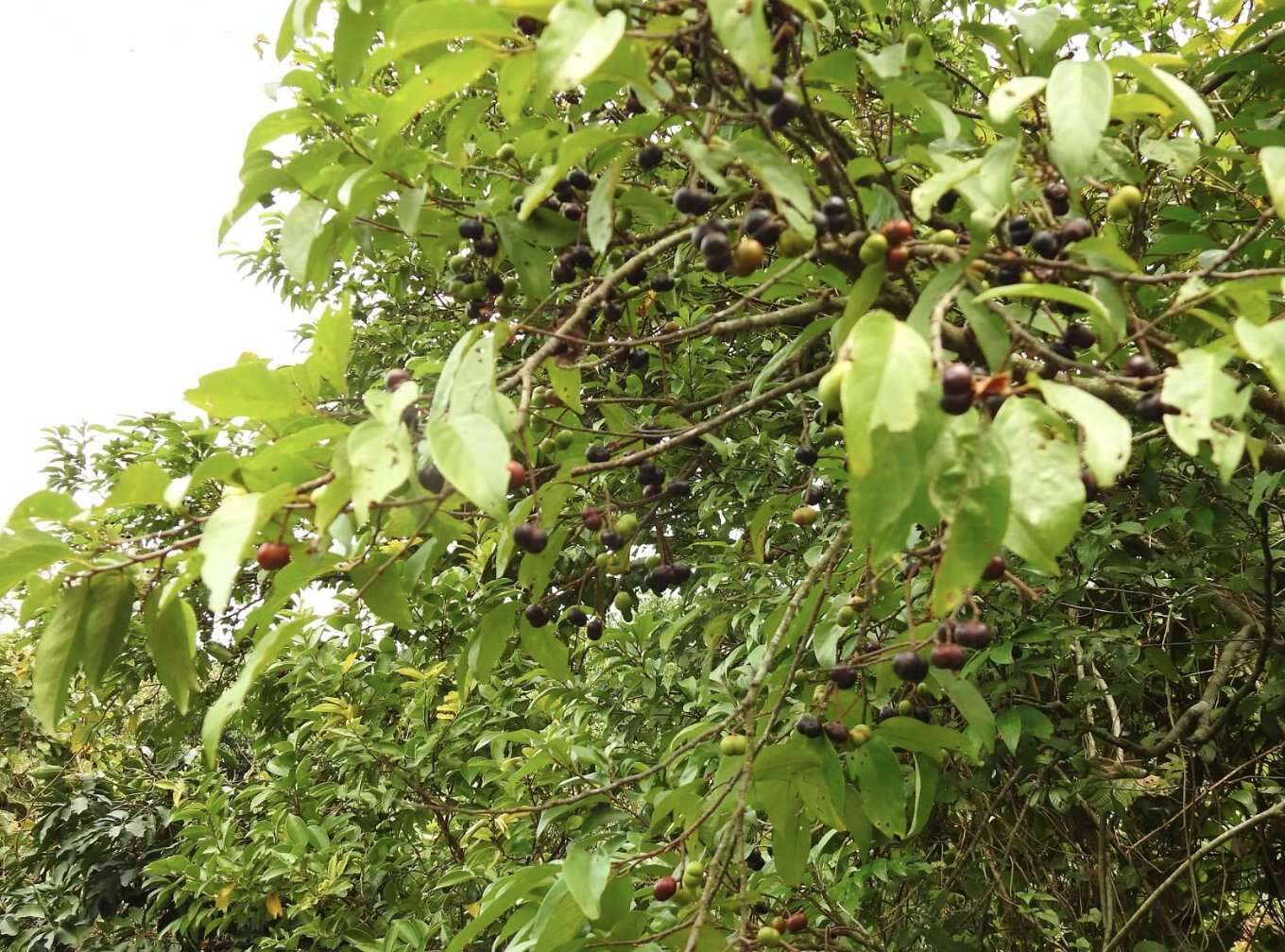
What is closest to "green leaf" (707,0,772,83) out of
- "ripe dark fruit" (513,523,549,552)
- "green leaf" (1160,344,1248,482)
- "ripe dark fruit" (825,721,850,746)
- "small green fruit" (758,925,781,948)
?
"green leaf" (1160,344,1248,482)

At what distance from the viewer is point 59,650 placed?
3.34ft

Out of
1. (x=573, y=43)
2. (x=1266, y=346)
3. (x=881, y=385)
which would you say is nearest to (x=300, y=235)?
(x=573, y=43)

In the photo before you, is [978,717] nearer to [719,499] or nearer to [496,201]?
[496,201]

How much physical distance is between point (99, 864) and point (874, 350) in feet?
18.0

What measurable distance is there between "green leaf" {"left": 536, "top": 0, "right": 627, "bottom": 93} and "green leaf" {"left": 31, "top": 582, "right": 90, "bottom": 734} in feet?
2.42

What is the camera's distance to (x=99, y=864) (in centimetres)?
485

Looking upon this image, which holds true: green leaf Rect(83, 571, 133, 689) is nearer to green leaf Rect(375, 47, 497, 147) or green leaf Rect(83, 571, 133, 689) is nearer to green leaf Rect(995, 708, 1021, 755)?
green leaf Rect(375, 47, 497, 147)

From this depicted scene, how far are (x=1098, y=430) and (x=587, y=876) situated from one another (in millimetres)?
853

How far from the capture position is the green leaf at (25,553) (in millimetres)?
965

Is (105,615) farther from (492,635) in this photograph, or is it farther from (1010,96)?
(1010,96)

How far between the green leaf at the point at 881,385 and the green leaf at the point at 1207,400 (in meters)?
0.22

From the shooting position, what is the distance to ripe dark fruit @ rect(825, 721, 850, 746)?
1364 millimetres

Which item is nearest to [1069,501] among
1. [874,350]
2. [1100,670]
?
[874,350]

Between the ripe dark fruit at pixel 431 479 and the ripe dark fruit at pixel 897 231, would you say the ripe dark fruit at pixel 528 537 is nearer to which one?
the ripe dark fruit at pixel 431 479
